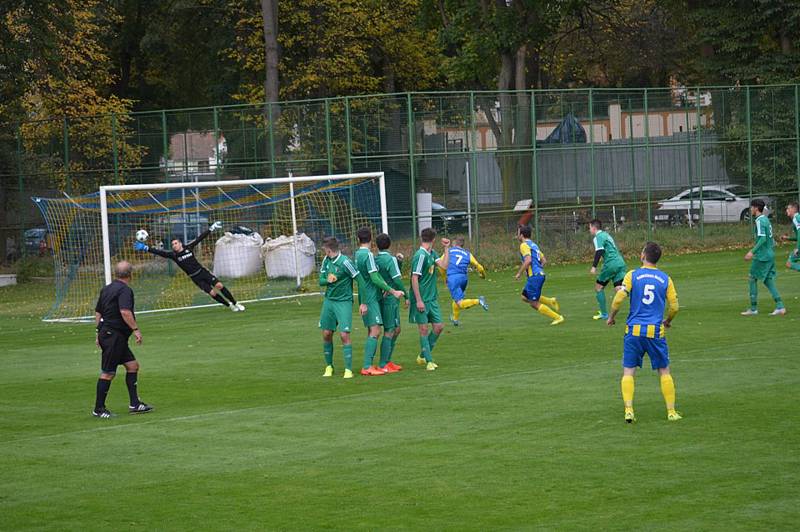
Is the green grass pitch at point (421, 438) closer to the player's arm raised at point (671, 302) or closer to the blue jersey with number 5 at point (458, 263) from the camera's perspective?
the player's arm raised at point (671, 302)

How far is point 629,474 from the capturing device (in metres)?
10.5

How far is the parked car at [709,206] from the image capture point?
130ft

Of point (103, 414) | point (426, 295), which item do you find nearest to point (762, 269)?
point (426, 295)

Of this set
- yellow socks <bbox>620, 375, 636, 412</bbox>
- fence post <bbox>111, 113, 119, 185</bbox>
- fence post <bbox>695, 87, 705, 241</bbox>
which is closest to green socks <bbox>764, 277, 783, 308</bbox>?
yellow socks <bbox>620, 375, 636, 412</bbox>

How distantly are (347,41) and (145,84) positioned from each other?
11921mm

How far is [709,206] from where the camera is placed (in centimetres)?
4044

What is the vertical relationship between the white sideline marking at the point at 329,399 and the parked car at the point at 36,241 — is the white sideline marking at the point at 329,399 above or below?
below

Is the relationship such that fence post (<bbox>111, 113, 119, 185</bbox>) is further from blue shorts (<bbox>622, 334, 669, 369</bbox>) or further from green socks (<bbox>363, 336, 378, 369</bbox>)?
blue shorts (<bbox>622, 334, 669, 369</bbox>)

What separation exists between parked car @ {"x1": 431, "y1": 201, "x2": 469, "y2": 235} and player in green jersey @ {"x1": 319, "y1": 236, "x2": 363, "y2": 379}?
62.3 ft

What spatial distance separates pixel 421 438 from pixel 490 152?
24950mm

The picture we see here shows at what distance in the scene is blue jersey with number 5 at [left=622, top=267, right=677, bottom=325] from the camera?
1242 cm

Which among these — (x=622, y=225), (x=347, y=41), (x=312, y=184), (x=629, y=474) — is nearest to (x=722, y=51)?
(x=622, y=225)

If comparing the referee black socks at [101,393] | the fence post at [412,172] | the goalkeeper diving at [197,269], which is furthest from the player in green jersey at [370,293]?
the fence post at [412,172]

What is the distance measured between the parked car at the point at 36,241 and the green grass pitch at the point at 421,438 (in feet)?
57.9
